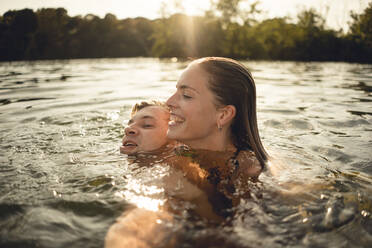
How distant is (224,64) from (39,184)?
1948mm

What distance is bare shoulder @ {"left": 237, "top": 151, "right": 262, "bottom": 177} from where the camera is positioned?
8.63ft

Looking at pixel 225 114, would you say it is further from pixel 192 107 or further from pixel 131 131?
pixel 131 131

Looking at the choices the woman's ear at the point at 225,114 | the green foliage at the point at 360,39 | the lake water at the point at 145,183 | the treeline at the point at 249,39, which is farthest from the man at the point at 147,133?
the green foliage at the point at 360,39

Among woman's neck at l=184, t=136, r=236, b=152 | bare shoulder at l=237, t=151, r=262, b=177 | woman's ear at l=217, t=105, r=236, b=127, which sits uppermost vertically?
woman's ear at l=217, t=105, r=236, b=127

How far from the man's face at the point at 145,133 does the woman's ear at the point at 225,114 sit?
36.8 inches

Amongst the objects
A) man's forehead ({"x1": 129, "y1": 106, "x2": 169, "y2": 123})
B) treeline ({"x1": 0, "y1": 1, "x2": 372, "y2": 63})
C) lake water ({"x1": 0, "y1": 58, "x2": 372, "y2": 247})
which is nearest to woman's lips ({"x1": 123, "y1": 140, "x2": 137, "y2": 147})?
lake water ({"x1": 0, "y1": 58, "x2": 372, "y2": 247})

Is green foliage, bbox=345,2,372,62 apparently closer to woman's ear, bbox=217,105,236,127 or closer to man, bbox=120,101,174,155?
man, bbox=120,101,174,155

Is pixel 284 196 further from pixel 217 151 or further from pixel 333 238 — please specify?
pixel 217 151

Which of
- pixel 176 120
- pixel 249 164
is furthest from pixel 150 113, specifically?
pixel 249 164

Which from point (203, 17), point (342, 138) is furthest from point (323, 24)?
point (342, 138)

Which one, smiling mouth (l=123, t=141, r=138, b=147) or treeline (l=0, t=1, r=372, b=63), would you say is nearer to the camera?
smiling mouth (l=123, t=141, r=138, b=147)

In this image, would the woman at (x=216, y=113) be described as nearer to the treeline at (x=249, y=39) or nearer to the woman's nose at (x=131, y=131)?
the woman's nose at (x=131, y=131)

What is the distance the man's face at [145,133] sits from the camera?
329 cm

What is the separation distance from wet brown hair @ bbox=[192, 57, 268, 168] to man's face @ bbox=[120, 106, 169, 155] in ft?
3.16
